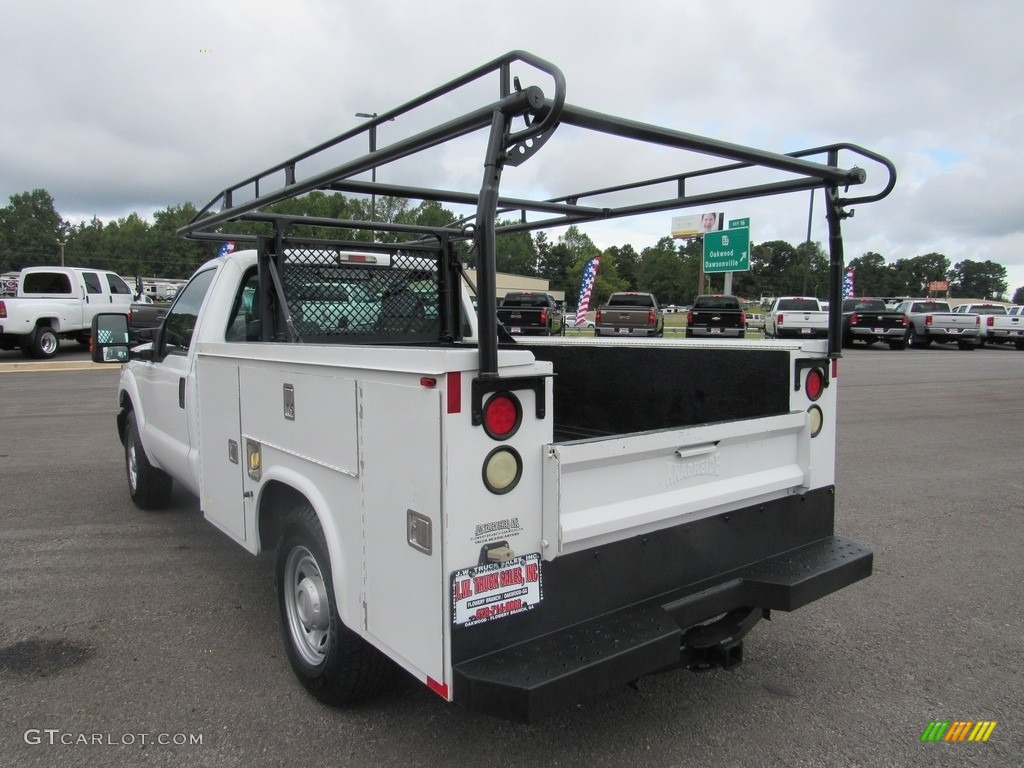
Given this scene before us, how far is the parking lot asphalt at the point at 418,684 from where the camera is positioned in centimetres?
268

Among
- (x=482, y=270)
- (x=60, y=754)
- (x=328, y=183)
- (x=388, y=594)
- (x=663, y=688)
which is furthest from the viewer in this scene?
(x=663, y=688)

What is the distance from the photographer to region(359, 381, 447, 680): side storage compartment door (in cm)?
214

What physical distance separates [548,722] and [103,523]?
415 cm

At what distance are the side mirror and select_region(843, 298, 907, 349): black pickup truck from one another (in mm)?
27135

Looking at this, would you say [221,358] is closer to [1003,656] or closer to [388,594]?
[388,594]

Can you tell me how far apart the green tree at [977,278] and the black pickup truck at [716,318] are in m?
105

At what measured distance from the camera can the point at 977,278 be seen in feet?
376

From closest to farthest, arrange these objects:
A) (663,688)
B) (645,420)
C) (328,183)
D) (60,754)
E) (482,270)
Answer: (482,270), (60,754), (328,183), (663,688), (645,420)

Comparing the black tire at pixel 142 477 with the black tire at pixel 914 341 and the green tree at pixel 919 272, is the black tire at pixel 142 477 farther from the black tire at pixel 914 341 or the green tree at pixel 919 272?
the green tree at pixel 919 272

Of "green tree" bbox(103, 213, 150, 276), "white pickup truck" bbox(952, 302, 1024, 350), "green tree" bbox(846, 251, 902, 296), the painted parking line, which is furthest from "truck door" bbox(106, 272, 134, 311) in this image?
"green tree" bbox(103, 213, 150, 276)

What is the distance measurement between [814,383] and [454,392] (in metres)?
1.95

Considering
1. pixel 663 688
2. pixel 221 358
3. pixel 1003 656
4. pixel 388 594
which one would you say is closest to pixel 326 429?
pixel 388 594

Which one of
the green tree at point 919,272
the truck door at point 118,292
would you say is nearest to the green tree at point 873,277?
the green tree at point 919,272

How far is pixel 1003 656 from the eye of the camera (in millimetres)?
3439
